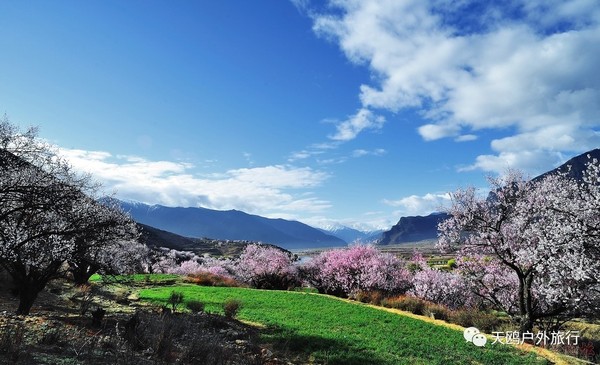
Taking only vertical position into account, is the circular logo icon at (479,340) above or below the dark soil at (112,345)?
below

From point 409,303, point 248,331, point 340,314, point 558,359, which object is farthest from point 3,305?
point 558,359

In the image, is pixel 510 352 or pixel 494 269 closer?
pixel 510 352

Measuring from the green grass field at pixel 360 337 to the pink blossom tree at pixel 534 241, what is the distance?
4.32 m

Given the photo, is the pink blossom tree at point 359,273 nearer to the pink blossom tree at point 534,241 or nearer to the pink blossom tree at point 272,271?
the pink blossom tree at point 272,271

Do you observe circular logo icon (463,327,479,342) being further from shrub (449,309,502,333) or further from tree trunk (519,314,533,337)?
shrub (449,309,502,333)

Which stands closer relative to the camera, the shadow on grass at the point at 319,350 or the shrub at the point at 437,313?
the shadow on grass at the point at 319,350

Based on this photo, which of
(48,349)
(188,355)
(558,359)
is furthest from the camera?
(558,359)

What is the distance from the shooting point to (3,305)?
873 inches

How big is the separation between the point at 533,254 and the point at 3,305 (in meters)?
29.2

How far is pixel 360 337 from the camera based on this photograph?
18.9 meters

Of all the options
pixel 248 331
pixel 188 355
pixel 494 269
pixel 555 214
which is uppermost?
pixel 555 214

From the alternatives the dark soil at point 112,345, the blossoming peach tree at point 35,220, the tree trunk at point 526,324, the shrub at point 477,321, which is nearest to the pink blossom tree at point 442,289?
the shrub at point 477,321

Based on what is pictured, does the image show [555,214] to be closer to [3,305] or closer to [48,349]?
[48,349]

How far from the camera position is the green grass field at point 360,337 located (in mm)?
15594
